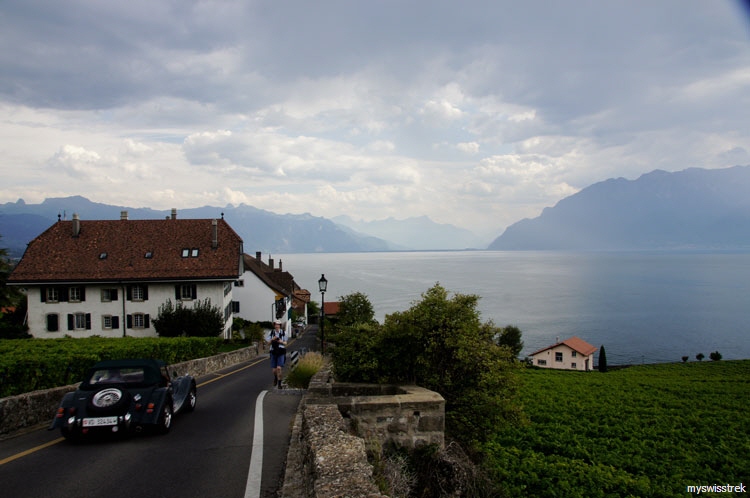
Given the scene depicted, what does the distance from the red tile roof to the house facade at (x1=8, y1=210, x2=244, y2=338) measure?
7cm

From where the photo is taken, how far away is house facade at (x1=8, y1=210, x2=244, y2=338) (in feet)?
135

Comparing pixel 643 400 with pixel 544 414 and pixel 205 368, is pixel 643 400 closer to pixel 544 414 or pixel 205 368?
pixel 544 414

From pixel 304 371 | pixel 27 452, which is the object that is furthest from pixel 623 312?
pixel 27 452

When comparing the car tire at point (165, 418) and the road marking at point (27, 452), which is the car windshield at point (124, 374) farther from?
the road marking at point (27, 452)

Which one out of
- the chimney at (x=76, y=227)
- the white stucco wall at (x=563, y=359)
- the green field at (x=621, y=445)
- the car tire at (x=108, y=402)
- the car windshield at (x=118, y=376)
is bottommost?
the white stucco wall at (x=563, y=359)

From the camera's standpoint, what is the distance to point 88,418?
27.6ft

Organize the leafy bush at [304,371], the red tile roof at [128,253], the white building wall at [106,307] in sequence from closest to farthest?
the leafy bush at [304,371] → the white building wall at [106,307] → the red tile roof at [128,253]

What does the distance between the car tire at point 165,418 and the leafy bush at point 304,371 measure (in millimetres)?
6349

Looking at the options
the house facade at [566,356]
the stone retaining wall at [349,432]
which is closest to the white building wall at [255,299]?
the house facade at [566,356]

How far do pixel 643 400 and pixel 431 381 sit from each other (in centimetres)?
2511

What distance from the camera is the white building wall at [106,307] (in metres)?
41.1

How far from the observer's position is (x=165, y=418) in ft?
30.2

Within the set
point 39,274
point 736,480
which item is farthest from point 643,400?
point 39,274

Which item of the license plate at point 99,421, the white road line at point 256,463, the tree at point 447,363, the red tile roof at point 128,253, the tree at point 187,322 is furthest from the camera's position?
the red tile roof at point 128,253
